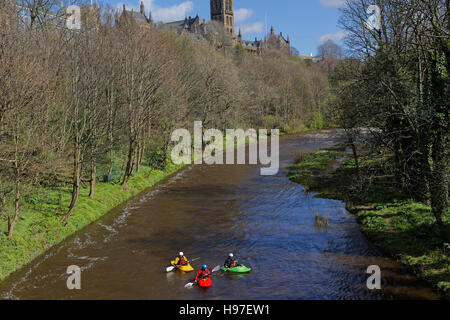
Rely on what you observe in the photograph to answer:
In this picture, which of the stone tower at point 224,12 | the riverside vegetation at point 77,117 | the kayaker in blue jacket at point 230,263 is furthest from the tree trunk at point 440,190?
the stone tower at point 224,12

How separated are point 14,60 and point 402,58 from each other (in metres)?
21.0

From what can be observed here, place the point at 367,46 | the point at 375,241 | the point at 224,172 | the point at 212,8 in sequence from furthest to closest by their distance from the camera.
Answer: the point at 212,8
the point at 224,172
the point at 367,46
the point at 375,241

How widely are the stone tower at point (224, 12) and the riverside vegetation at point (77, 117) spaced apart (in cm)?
11687

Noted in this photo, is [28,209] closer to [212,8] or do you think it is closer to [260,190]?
[260,190]

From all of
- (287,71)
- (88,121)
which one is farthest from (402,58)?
(287,71)

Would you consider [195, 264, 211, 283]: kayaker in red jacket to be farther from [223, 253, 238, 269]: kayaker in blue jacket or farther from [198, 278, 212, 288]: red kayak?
[223, 253, 238, 269]: kayaker in blue jacket

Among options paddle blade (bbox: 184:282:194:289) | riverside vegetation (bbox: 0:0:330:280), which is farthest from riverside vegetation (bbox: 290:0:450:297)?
riverside vegetation (bbox: 0:0:330:280)

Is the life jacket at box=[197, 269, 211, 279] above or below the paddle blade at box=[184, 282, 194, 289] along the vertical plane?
above

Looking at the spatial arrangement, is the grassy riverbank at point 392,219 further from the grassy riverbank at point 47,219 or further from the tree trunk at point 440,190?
the grassy riverbank at point 47,219

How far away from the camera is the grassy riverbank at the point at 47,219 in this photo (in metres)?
19.3

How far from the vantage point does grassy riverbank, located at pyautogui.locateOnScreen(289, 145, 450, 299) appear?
17.1 m

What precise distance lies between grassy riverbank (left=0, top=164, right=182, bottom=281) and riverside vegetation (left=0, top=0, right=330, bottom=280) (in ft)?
0.20

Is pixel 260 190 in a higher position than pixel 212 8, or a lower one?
lower
